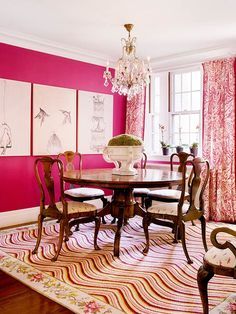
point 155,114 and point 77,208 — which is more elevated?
point 155,114

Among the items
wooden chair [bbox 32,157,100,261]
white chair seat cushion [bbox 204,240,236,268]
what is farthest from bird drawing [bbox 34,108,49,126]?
white chair seat cushion [bbox 204,240,236,268]

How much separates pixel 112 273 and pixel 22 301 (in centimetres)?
82

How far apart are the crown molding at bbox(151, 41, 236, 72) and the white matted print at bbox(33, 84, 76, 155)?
1.65 meters

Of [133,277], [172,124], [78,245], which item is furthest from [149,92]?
[133,277]

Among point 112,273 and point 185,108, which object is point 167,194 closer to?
point 112,273

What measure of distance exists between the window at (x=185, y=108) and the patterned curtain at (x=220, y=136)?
1.39 ft

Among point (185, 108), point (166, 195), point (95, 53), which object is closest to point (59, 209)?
point (166, 195)

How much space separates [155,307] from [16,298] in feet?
3.32

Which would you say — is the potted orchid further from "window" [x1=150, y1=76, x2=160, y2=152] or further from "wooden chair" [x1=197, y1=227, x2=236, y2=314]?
"wooden chair" [x1=197, y1=227, x2=236, y2=314]

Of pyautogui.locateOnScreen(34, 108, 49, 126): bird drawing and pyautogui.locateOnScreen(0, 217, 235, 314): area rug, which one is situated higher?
pyautogui.locateOnScreen(34, 108, 49, 126): bird drawing

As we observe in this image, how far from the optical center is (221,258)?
6.37 ft

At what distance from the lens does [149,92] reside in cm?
601

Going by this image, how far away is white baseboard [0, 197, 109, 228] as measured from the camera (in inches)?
175

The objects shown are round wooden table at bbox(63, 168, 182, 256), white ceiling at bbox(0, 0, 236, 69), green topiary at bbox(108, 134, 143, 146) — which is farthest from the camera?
green topiary at bbox(108, 134, 143, 146)
